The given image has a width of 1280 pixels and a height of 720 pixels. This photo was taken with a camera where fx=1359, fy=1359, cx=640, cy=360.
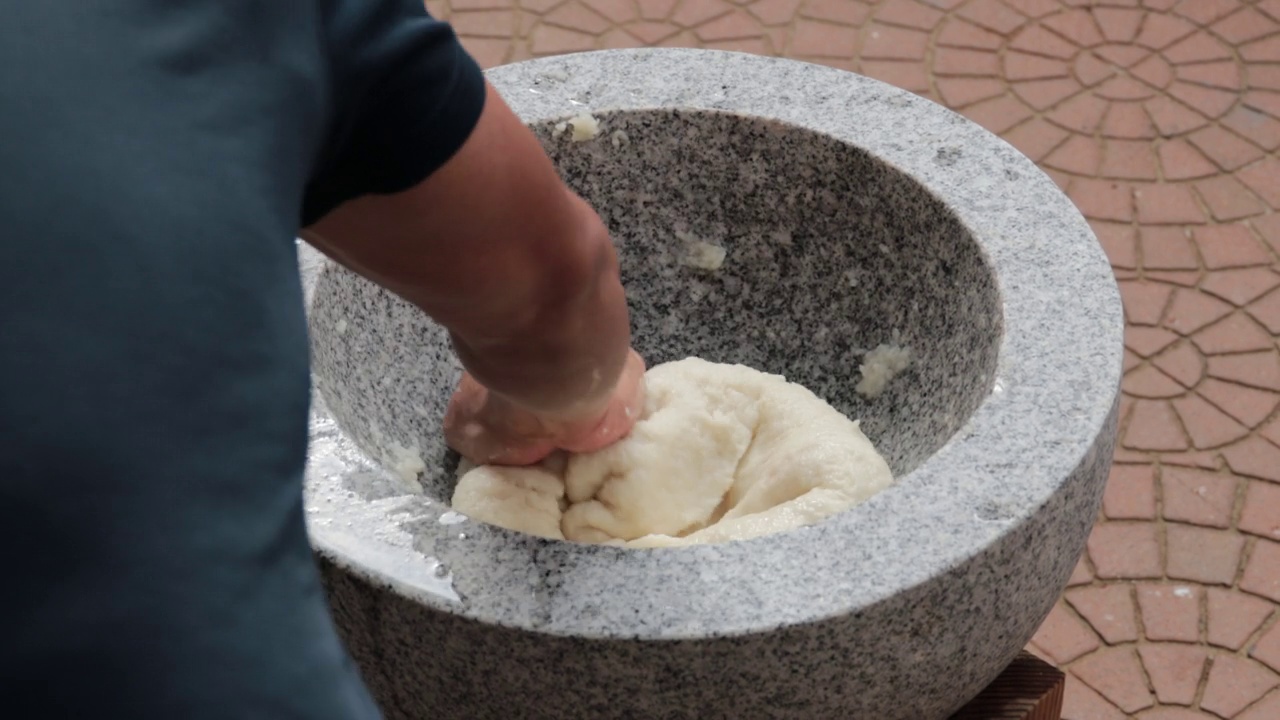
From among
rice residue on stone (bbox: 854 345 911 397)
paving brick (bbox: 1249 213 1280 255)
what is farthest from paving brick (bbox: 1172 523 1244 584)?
rice residue on stone (bbox: 854 345 911 397)

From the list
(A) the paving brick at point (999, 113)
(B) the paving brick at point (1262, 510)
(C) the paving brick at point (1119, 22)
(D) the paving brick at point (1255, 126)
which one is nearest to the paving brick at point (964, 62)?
(A) the paving brick at point (999, 113)

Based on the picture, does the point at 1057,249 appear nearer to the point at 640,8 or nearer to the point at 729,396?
the point at 729,396

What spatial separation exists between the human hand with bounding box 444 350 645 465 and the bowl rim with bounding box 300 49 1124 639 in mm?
252

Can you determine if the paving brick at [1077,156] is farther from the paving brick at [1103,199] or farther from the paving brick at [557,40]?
Result: the paving brick at [557,40]

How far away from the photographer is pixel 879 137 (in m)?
1.86

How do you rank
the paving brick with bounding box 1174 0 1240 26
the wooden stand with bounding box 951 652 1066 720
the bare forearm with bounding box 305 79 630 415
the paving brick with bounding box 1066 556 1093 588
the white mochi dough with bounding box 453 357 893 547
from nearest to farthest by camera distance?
1. the bare forearm with bounding box 305 79 630 415
2. the white mochi dough with bounding box 453 357 893 547
3. the wooden stand with bounding box 951 652 1066 720
4. the paving brick with bounding box 1066 556 1093 588
5. the paving brick with bounding box 1174 0 1240 26

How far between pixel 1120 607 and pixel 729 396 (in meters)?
1.05

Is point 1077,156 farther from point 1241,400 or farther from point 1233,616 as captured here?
point 1233,616

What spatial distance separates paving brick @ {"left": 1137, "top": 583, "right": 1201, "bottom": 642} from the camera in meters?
2.44

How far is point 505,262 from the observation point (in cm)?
125

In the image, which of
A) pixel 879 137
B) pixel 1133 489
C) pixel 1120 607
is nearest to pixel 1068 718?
pixel 1120 607

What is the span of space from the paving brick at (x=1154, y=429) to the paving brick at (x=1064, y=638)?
1.44 ft

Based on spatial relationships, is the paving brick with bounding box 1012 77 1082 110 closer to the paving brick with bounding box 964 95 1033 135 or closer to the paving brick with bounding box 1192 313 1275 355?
the paving brick with bounding box 964 95 1033 135

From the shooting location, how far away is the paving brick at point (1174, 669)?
236 centimetres
